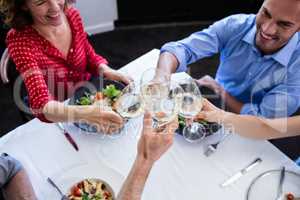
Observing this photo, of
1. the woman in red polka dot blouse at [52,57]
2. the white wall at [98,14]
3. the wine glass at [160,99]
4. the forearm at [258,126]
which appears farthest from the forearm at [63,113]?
the white wall at [98,14]

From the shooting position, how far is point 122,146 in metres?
1.18

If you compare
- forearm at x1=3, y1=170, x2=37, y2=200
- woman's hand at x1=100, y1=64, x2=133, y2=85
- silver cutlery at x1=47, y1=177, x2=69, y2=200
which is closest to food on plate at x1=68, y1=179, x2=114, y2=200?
silver cutlery at x1=47, y1=177, x2=69, y2=200

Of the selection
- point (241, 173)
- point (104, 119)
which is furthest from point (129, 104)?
point (241, 173)

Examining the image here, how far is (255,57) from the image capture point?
4.57 feet

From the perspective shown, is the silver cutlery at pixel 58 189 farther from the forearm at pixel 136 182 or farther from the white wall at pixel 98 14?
the white wall at pixel 98 14

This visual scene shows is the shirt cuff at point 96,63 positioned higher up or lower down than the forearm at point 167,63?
lower down

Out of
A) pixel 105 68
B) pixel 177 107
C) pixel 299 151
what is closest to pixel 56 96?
pixel 105 68

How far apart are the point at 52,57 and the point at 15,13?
0.22 metres

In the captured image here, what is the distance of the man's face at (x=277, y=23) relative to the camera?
45.4 inches

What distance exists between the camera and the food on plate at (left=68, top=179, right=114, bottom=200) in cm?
101

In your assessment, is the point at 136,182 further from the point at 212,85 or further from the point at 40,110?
the point at 212,85

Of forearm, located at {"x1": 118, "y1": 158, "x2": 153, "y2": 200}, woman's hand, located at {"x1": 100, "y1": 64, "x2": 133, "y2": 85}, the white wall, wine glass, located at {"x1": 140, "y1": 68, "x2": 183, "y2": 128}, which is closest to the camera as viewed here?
forearm, located at {"x1": 118, "y1": 158, "x2": 153, "y2": 200}

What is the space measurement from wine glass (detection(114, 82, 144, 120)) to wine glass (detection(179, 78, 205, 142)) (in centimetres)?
15

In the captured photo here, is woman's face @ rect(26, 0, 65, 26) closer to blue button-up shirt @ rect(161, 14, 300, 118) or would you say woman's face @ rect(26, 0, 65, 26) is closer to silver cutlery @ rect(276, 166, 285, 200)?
blue button-up shirt @ rect(161, 14, 300, 118)
